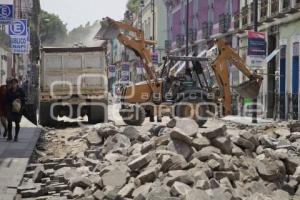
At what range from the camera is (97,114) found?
2314 centimetres

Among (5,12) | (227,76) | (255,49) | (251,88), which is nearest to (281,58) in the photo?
(255,49)

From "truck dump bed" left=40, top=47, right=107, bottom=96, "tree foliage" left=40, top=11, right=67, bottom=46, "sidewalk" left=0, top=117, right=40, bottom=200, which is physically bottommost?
"sidewalk" left=0, top=117, right=40, bottom=200

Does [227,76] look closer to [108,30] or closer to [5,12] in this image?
[108,30]

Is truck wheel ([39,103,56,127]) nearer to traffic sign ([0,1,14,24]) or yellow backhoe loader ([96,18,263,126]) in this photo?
yellow backhoe loader ([96,18,263,126])

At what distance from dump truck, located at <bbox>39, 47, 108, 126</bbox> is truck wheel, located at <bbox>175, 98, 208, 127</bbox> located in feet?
11.5

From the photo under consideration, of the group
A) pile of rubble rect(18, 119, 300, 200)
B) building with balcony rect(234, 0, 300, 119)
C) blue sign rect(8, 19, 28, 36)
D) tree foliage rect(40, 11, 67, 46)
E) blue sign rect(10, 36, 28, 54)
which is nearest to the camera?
pile of rubble rect(18, 119, 300, 200)

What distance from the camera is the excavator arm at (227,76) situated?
21.5 meters

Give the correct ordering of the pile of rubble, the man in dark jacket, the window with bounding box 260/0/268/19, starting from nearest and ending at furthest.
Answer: the pile of rubble < the man in dark jacket < the window with bounding box 260/0/268/19

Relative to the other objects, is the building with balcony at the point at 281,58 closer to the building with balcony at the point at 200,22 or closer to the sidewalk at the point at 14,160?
the building with balcony at the point at 200,22

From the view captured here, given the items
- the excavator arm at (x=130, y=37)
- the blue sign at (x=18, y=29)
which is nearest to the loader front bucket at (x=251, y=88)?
the excavator arm at (x=130, y=37)

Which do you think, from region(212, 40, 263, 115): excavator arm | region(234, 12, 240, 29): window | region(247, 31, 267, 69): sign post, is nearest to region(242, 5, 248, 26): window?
region(234, 12, 240, 29): window

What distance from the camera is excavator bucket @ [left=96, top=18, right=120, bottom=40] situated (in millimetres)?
23500

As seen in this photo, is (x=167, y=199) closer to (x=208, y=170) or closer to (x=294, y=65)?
(x=208, y=170)

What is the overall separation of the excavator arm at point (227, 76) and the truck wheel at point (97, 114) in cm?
455
